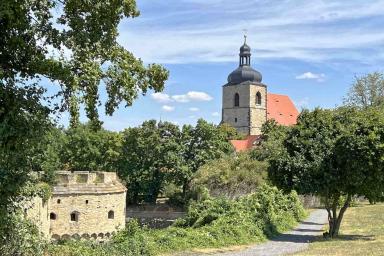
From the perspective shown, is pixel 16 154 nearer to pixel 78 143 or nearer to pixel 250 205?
pixel 250 205

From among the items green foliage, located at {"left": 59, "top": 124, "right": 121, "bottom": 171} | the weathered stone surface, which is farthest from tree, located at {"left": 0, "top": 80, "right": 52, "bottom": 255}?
green foliage, located at {"left": 59, "top": 124, "right": 121, "bottom": 171}

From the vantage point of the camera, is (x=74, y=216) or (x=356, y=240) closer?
(x=356, y=240)

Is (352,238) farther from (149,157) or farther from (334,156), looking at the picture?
(149,157)

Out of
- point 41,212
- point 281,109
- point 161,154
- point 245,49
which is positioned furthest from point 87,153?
point 281,109

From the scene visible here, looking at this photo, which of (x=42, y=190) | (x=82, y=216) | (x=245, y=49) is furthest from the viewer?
(x=245, y=49)

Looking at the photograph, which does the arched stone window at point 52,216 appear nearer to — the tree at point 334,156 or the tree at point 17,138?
the tree at point 334,156

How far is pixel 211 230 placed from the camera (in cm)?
1939

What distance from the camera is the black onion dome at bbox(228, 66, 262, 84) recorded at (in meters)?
102

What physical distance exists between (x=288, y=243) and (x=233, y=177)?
861 inches

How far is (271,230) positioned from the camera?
74.1 feet

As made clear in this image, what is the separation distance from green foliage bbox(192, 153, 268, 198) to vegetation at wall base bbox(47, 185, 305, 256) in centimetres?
1111

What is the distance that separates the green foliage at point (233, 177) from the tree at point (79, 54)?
1141 inches

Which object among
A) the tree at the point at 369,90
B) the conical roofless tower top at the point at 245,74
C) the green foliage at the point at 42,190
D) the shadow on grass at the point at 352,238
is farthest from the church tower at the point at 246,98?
the shadow on grass at the point at 352,238

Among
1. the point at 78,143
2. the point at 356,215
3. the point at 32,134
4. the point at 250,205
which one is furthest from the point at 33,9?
the point at 78,143
